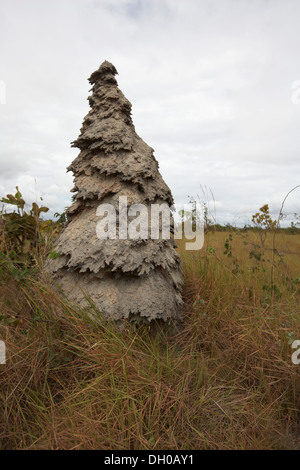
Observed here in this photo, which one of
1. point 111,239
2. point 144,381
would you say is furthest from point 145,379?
point 111,239

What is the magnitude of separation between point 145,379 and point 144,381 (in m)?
0.04

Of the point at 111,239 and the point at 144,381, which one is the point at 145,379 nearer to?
the point at 144,381

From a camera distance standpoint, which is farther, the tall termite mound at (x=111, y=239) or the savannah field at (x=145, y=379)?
the tall termite mound at (x=111, y=239)

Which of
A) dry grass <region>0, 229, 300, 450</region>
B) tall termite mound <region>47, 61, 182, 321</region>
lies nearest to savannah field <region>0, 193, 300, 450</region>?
dry grass <region>0, 229, 300, 450</region>

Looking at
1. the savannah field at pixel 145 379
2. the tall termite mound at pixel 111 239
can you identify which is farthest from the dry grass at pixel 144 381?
the tall termite mound at pixel 111 239

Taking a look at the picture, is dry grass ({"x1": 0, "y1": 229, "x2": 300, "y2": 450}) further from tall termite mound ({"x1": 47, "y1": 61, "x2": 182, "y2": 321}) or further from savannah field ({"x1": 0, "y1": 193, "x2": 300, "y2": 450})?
tall termite mound ({"x1": 47, "y1": 61, "x2": 182, "y2": 321})

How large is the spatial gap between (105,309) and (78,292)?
0.30 m

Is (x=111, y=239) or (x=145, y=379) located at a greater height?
(x=111, y=239)

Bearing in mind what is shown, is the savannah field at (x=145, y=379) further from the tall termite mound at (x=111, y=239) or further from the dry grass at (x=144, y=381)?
the tall termite mound at (x=111, y=239)

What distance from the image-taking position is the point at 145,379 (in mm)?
1571

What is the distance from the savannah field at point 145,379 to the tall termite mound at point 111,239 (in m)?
0.15

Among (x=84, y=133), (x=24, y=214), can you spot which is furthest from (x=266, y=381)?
(x=24, y=214)

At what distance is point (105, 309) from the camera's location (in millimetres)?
1960

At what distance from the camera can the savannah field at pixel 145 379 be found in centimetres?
138
